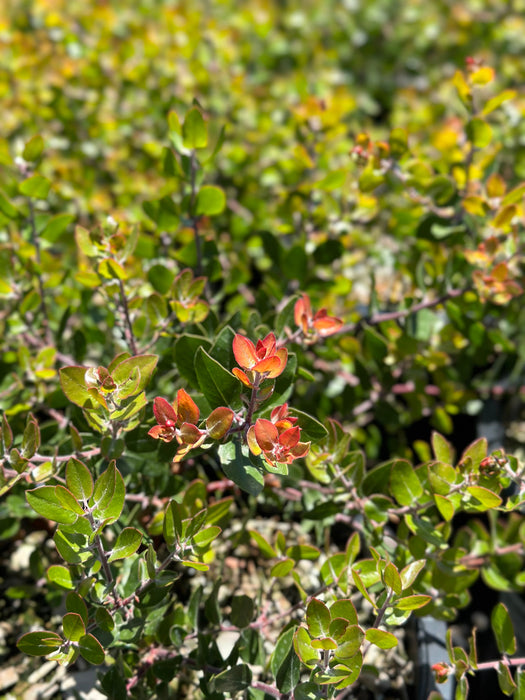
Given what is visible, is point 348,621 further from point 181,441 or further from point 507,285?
point 507,285

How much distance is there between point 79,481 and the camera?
32.8 inches

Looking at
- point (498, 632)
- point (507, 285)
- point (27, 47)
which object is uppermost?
point (27, 47)

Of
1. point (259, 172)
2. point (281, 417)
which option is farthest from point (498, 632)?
point (259, 172)

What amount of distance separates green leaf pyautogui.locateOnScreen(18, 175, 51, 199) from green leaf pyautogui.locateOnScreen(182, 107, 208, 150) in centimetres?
32

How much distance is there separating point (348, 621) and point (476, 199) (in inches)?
36.0

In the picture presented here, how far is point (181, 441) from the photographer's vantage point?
2.65ft

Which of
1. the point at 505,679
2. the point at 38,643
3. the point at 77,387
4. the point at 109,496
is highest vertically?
the point at 77,387

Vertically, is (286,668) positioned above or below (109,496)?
below

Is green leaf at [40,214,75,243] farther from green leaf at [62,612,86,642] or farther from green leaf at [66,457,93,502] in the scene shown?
green leaf at [62,612,86,642]

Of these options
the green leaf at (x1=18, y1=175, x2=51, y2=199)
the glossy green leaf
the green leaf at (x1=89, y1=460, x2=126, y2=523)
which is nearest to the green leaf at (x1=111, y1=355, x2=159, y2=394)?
the green leaf at (x1=89, y1=460, x2=126, y2=523)

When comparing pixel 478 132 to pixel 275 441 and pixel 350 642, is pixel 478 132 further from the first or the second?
pixel 350 642

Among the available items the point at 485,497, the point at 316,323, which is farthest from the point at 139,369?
the point at 485,497

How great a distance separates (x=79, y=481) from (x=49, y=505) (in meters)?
0.05

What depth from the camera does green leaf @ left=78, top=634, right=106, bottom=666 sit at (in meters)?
0.80
